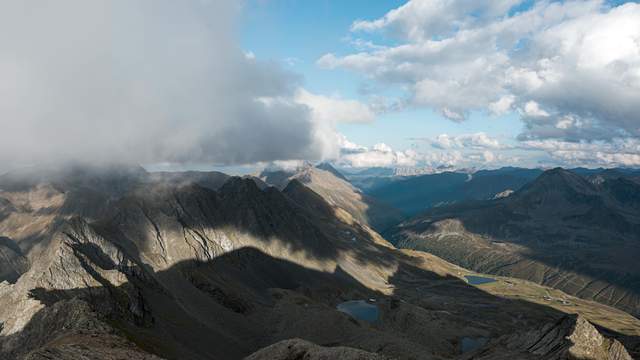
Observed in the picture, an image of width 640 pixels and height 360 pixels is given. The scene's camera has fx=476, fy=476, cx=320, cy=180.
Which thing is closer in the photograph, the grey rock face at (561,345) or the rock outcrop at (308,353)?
the rock outcrop at (308,353)

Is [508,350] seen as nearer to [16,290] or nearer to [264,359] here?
[264,359]

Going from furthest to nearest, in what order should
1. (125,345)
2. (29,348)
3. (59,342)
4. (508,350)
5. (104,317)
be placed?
(104,317) → (508,350) → (29,348) → (125,345) → (59,342)

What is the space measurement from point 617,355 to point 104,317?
175 metres

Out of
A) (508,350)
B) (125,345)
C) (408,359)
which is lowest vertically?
(408,359)

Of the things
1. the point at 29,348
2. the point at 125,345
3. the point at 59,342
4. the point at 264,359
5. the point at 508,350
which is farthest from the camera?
the point at 508,350

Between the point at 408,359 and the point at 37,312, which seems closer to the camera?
the point at 37,312

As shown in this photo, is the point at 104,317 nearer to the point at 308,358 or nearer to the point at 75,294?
the point at 75,294

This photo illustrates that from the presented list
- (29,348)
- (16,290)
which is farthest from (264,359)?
(16,290)

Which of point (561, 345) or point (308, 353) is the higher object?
point (308, 353)

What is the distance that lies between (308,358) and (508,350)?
7305 centimetres

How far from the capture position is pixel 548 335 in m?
159

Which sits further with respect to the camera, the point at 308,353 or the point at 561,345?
the point at 561,345

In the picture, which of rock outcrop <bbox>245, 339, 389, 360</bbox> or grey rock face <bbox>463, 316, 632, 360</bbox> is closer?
rock outcrop <bbox>245, 339, 389, 360</bbox>

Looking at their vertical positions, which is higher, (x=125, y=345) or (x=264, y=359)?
(x=125, y=345)
